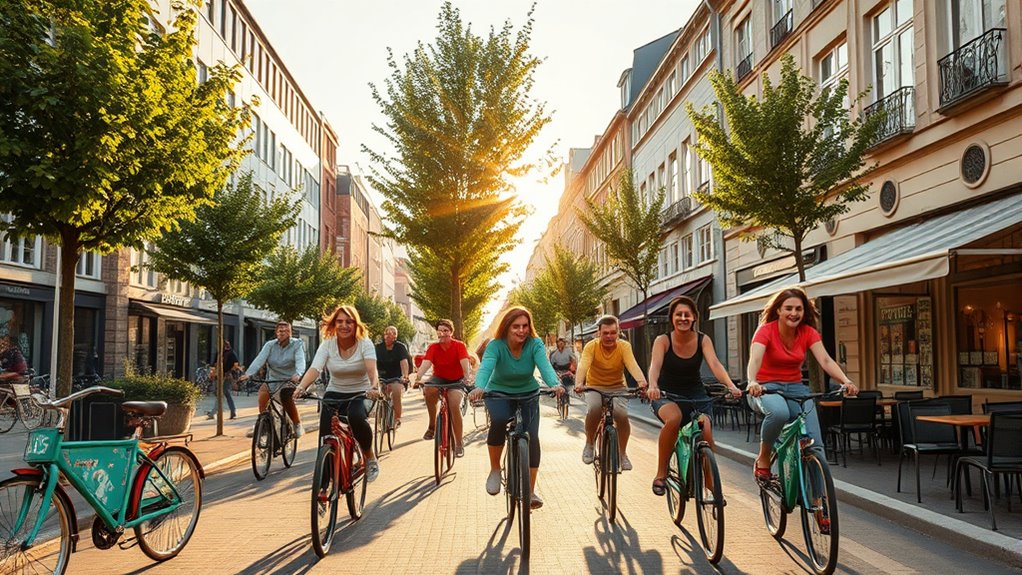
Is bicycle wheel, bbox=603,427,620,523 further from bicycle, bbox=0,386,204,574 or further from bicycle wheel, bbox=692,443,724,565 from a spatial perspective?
bicycle, bbox=0,386,204,574

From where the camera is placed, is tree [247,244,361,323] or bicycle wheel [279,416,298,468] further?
tree [247,244,361,323]

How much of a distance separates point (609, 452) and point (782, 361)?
1779 millimetres

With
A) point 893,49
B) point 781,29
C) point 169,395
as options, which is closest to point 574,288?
point 781,29

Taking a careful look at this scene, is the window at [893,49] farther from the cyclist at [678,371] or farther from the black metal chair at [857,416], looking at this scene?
the cyclist at [678,371]

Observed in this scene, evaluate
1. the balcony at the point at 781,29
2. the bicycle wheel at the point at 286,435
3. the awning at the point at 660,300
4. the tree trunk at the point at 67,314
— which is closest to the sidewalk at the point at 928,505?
the bicycle wheel at the point at 286,435

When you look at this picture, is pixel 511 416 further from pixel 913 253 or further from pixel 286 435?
pixel 913 253

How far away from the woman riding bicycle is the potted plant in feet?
32.7

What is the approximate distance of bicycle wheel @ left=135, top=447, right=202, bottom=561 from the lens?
5.73m

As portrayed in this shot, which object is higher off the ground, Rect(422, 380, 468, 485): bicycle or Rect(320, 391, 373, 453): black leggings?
Rect(320, 391, 373, 453): black leggings

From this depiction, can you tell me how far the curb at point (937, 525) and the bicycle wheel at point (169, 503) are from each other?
18.2 ft

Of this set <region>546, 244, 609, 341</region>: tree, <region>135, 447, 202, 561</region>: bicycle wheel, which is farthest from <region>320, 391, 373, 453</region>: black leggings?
<region>546, 244, 609, 341</region>: tree

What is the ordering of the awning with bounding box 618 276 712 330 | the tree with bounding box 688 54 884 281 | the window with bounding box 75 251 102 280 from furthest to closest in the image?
1. the awning with bounding box 618 276 712 330
2. the window with bounding box 75 251 102 280
3. the tree with bounding box 688 54 884 281

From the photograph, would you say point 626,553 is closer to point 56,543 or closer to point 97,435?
point 56,543

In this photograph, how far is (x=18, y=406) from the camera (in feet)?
56.2
